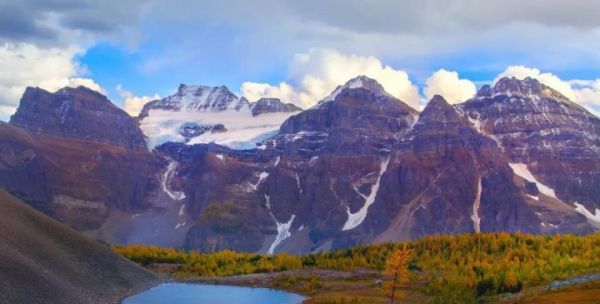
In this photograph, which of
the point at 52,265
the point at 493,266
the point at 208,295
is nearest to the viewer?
the point at 52,265

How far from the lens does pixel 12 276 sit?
105062 mm

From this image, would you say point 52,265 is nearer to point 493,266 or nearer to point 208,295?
point 208,295

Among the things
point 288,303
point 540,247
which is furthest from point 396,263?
point 540,247

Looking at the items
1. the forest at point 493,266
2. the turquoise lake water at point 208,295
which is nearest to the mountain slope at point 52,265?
the turquoise lake water at point 208,295

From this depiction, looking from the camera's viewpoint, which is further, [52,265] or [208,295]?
[208,295]

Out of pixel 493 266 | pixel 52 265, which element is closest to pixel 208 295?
pixel 52 265

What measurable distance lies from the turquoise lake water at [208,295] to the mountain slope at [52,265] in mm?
3535

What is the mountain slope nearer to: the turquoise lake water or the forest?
the turquoise lake water

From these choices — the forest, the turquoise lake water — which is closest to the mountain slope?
the turquoise lake water

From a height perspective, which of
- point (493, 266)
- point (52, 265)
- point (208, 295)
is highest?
point (52, 265)

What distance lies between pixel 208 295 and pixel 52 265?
31.9 metres

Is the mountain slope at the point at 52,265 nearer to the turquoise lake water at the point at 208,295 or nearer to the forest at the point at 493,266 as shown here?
the turquoise lake water at the point at 208,295

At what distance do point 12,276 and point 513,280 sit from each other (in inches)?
2955

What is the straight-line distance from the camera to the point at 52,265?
398 feet
